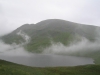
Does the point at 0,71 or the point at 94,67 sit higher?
the point at 94,67

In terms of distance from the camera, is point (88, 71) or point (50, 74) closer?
point (50, 74)

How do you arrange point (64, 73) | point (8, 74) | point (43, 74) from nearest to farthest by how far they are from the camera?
point (8, 74) → point (43, 74) → point (64, 73)

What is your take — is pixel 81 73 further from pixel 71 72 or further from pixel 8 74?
pixel 8 74

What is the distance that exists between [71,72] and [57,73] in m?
6.07

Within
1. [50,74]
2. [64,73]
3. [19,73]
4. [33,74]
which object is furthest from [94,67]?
[19,73]

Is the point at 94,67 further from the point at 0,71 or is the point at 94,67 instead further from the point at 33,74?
the point at 0,71

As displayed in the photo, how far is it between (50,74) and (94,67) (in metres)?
20.9

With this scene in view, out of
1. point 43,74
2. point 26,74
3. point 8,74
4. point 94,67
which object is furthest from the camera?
point 94,67

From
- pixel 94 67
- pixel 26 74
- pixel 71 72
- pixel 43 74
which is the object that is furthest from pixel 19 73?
pixel 94 67

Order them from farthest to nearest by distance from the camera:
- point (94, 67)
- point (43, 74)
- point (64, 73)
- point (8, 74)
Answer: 1. point (94, 67)
2. point (64, 73)
3. point (43, 74)
4. point (8, 74)

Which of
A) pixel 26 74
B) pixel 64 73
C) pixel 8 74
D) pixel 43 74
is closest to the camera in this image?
pixel 8 74

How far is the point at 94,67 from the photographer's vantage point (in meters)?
59.8

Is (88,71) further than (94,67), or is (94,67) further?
(94,67)

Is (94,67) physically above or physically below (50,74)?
above
